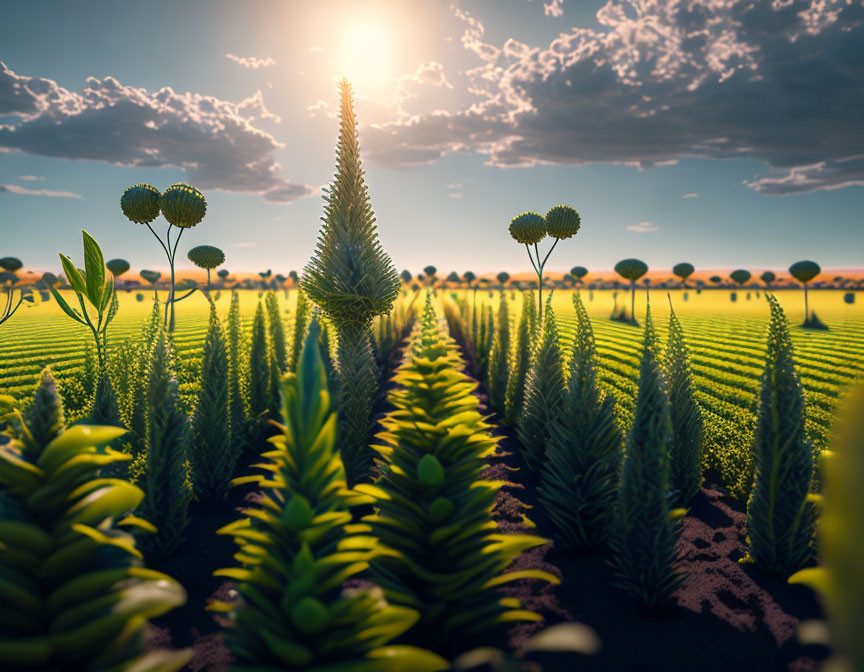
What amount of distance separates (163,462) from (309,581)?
3.51m

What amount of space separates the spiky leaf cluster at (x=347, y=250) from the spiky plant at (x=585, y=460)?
127 inches

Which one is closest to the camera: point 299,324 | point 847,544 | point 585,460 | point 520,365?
point 847,544

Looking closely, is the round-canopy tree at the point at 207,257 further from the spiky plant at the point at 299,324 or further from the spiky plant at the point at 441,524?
the spiky plant at the point at 441,524

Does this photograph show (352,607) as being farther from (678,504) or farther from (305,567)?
(678,504)

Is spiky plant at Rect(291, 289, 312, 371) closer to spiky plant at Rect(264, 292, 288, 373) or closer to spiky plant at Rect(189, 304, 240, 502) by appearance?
spiky plant at Rect(264, 292, 288, 373)

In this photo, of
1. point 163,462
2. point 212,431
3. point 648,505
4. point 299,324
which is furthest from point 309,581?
point 299,324

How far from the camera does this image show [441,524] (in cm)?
286

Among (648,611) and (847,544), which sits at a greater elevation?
(847,544)

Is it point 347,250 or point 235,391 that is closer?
point 347,250

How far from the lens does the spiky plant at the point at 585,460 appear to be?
468 centimetres

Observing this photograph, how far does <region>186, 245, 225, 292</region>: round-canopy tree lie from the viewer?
16.8 meters

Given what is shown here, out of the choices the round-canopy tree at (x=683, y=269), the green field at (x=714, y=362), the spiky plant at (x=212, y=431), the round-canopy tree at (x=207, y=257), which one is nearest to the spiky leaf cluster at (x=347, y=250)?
the spiky plant at (x=212, y=431)

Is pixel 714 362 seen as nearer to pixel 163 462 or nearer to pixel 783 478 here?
pixel 783 478

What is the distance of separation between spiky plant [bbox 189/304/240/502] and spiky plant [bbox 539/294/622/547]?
4.38 meters
